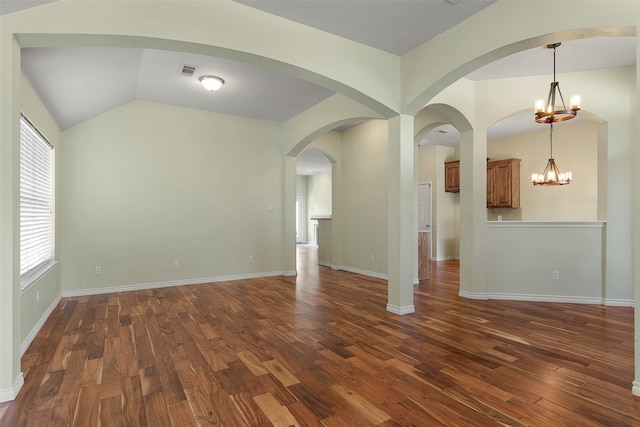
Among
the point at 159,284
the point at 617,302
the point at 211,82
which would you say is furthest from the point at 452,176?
the point at 159,284

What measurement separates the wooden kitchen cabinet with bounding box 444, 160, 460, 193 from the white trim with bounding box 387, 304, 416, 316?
17.5 ft

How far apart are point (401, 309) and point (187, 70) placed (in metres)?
3.76

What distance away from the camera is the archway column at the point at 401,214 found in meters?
3.80

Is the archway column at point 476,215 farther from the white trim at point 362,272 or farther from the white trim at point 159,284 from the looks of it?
the white trim at point 159,284

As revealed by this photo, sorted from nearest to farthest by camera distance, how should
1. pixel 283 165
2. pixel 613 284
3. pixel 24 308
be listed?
pixel 24 308 < pixel 613 284 < pixel 283 165

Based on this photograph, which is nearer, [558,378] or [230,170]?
[558,378]

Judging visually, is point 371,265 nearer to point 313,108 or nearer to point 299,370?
point 313,108

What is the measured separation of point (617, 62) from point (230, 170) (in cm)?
555

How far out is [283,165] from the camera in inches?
250

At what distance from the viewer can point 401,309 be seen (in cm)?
376

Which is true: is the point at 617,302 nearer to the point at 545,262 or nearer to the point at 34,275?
the point at 545,262

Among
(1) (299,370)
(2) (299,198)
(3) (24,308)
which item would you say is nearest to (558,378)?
(1) (299,370)

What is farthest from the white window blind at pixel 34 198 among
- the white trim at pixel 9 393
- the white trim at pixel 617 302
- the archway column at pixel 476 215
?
the white trim at pixel 617 302

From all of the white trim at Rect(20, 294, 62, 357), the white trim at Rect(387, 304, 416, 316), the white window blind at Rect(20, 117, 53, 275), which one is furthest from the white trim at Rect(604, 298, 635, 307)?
the white window blind at Rect(20, 117, 53, 275)
